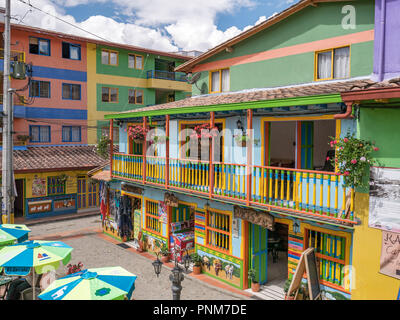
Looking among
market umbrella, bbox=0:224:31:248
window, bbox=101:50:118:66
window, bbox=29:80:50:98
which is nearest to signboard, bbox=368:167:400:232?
market umbrella, bbox=0:224:31:248

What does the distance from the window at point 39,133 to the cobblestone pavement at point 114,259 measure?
659cm

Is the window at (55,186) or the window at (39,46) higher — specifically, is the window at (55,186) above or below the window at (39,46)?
below

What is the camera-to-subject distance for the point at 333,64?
11.6 metres

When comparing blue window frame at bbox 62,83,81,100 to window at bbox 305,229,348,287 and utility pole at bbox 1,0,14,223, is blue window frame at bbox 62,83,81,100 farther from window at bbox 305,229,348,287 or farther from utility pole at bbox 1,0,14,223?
window at bbox 305,229,348,287

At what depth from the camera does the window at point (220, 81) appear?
1541 cm

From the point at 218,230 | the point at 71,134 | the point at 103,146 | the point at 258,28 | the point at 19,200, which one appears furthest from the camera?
the point at 71,134

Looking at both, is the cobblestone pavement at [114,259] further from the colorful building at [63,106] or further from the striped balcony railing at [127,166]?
the striped balcony railing at [127,166]

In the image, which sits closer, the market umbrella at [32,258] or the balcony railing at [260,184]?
the balcony railing at [260,184]

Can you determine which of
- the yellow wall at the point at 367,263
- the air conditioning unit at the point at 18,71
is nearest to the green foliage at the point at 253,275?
the yellow wall at the point at 367,263

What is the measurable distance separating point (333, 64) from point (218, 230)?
709cm

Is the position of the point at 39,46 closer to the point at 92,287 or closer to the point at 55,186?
the point at 55,186

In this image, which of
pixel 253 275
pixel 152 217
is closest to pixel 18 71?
pixel 152 217
